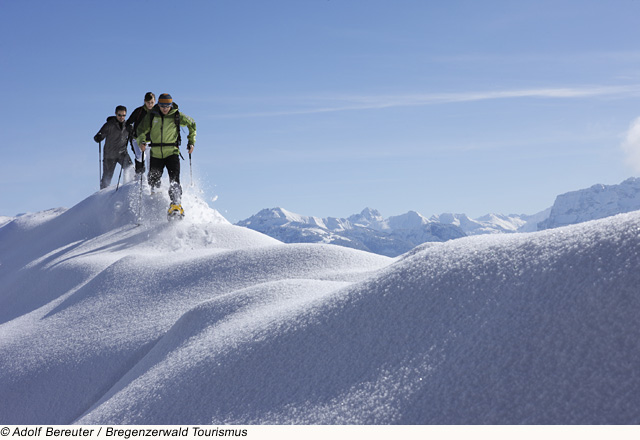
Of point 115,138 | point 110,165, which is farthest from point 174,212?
point 110,165

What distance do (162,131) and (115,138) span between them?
205 inches

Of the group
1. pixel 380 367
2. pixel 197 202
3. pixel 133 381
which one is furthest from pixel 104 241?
pixel 380 367

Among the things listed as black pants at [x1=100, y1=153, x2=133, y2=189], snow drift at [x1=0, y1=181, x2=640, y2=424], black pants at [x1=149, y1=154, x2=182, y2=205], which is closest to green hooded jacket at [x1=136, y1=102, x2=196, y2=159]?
black pants at [x1=149, y1=154, x2=182, y2=205]

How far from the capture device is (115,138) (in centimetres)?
1559

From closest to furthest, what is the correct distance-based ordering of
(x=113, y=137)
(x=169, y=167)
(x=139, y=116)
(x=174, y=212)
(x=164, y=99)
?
(x=164, y=99) < (x=139, y=116) < (x=169, y=167) < (x=174, y=212) < (x=113, y=137)

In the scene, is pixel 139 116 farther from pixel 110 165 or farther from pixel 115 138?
pixel 110 165

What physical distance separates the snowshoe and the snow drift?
5.82m

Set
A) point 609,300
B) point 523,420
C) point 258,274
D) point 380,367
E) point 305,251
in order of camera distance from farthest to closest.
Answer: point 305,251, point 258,274, point 380,367, point 609,300, point 523,420

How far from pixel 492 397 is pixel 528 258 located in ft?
3.55

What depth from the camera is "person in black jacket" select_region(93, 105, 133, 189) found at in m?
15.3

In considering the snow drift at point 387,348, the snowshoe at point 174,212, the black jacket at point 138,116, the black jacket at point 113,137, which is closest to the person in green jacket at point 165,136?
the black jacket at point 138,116

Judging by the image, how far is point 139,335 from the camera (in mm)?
5969

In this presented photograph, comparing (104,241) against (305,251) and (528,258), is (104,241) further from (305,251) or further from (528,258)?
(528,258)

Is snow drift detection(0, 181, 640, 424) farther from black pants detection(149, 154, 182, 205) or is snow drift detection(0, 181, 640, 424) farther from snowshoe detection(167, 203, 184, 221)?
snowshoe detection(167, 203, 184, 221)
